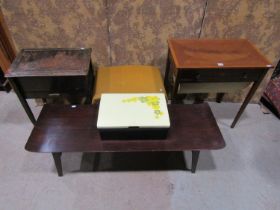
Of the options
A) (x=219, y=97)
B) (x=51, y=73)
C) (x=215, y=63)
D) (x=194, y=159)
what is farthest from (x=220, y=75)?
(x=51, y=73)

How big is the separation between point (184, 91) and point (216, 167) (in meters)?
0.61

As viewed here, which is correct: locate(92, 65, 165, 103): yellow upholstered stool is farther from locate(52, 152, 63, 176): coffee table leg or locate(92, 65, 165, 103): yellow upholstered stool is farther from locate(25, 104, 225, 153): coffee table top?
locate(52, 152, 63, 176): coffee table leg

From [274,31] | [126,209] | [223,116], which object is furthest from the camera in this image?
[223,116]

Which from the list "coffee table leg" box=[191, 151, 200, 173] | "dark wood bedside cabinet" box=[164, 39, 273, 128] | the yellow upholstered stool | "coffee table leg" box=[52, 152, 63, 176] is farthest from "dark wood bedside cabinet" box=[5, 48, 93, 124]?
"coffee table leg" box=[191, 151, 200, 173]

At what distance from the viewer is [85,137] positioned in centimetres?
120

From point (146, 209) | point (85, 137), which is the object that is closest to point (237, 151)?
point (146, 209)

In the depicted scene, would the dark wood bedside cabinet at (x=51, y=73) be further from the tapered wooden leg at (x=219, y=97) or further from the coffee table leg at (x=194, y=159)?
the tapered wooden leg at (x=219, y=97)

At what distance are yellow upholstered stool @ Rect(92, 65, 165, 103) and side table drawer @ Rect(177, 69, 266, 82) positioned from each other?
216mm

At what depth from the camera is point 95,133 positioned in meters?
1.22

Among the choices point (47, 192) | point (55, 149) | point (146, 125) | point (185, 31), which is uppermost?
point (185, 31)

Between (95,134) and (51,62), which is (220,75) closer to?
(95,134)

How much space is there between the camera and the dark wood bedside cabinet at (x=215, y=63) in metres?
1.30

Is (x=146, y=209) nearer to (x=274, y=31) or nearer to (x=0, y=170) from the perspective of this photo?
(x=0, y=170)

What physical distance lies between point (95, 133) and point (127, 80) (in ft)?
1.65
